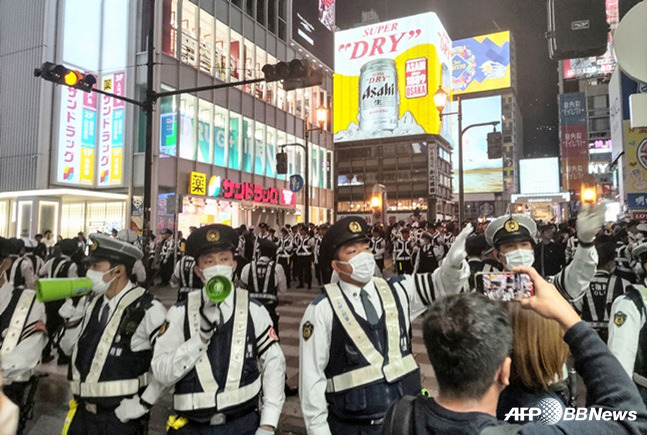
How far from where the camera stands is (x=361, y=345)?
2.59 m

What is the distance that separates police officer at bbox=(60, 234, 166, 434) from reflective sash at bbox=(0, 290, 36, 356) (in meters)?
0.44

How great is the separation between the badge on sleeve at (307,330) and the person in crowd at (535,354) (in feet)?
4.02

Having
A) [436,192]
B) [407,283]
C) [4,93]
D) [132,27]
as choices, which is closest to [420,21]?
[436,192]

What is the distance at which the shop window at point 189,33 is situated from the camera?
23750 mm

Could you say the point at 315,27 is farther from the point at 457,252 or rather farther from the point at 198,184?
the point at 457,252

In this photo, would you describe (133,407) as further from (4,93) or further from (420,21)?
(420,21)

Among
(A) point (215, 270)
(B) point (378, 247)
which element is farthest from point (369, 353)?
(B) point (378, 247)

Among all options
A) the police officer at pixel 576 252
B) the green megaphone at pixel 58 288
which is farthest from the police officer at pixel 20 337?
the police officer at pixel 576 252

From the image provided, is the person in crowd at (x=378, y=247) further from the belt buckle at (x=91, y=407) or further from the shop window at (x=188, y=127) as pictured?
the shop window at (x=188, y=127)

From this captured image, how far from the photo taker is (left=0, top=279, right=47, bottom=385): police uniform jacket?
10.1 feet

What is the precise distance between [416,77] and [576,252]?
64528mm

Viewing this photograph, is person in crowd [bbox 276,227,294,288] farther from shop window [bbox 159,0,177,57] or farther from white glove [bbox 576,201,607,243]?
shop window [bbox 159,0,177,57]

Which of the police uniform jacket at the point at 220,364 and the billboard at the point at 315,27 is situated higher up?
the billboard at the point at 315,27

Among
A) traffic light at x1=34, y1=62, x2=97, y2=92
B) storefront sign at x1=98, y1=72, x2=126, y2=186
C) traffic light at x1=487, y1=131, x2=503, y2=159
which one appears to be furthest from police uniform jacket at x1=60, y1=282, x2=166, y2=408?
storefront sign at x1=98, y1=72, x2=126, y2=186
